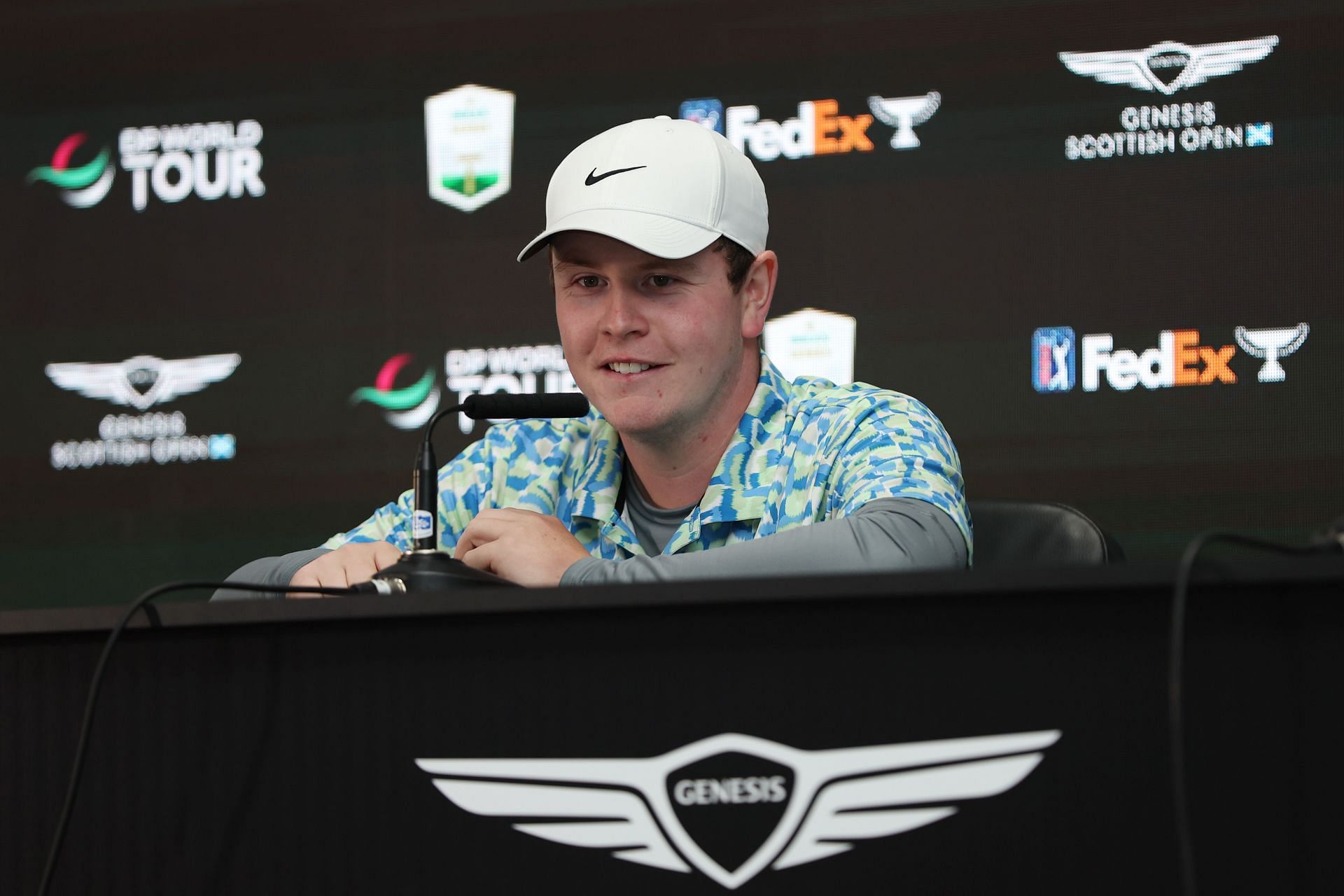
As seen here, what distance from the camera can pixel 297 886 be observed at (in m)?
0.95

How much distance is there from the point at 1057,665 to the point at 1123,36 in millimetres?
2139

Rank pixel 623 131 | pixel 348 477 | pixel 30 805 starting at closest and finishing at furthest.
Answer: pixel 30 805 → pixel 623 131 → pixel 348 477

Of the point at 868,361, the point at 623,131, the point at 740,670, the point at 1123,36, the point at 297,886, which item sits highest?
the point at 1123,36

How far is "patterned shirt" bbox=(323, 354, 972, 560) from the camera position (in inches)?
60.1

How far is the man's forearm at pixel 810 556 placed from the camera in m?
→ 1.24

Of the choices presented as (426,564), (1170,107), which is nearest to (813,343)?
(1170,107)

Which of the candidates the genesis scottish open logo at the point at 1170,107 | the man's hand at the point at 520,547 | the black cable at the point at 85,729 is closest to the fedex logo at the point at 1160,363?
the genesis scottish open logo at the point at 1170,107

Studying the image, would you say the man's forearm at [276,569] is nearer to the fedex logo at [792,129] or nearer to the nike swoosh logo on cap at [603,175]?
the nike swoosh logo on cap at [603,175]

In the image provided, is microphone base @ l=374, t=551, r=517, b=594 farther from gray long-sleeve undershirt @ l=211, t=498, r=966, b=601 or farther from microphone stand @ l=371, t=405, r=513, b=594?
gray long-sleeve undershirt @ l=211, t=498, r=966, b=601

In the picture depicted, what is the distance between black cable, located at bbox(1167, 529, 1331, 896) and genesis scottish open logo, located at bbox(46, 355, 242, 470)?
96.4 inches

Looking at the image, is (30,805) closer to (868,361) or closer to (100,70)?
Answer: (868,361)

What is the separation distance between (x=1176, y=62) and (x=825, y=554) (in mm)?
1822

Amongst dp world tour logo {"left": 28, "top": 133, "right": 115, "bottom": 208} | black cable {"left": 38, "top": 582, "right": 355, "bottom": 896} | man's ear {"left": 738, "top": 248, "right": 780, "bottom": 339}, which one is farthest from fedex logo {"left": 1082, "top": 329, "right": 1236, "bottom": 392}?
dp world tour logo {"left": 28, "top": 133, "right": 115, "bottom": 208}

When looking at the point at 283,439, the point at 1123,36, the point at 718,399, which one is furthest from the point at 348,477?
the point at 1123,36
